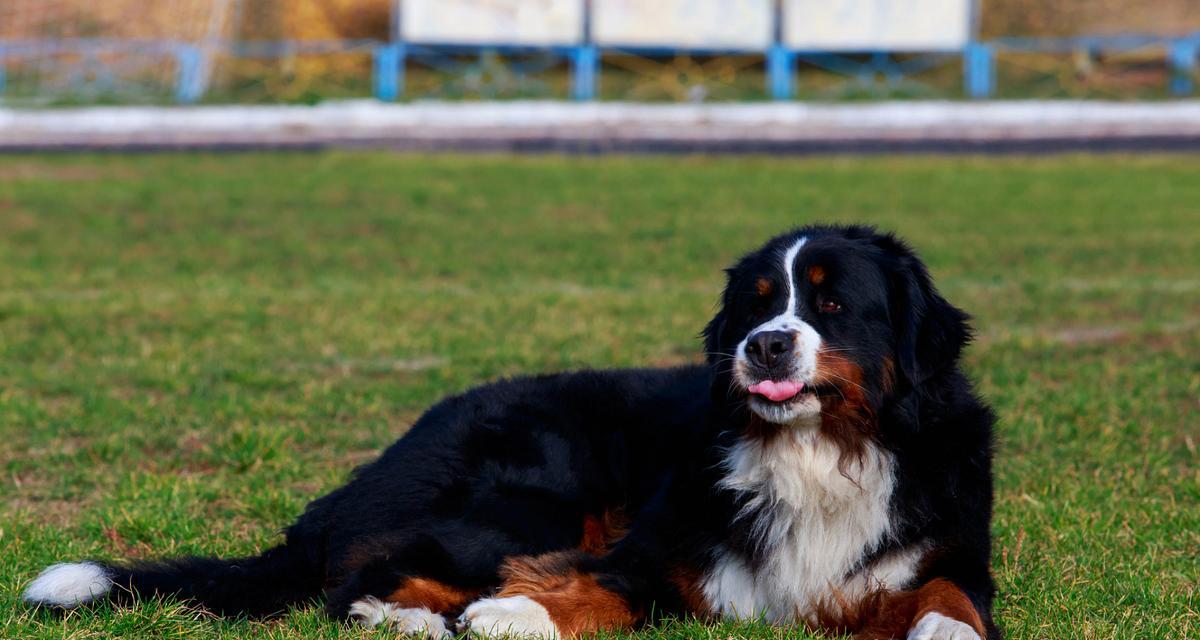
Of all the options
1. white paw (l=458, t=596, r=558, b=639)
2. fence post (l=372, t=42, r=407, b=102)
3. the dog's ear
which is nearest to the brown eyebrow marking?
the dog's ear

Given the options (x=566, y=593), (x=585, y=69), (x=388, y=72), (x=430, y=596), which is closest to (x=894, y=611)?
(x=566, y=593)

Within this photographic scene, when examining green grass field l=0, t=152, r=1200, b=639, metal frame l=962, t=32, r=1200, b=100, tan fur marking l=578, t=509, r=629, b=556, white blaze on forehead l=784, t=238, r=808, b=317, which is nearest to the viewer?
white blaze on forehead l=784, t=238, r=808, b=317

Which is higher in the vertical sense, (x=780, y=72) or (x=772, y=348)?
(x=780, y=72)

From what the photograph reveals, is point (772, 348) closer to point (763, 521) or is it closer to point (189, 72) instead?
point (763, 521)

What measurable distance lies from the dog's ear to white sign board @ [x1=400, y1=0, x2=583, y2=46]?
95.7 feet

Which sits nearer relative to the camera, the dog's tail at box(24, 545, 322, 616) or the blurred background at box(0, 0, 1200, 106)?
the dog's tail at box(24, 545, 322, 616)

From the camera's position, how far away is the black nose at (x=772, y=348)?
457cm

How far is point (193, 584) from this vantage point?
498 centimetres

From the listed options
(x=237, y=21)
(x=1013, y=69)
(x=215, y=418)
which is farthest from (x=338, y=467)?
(x=237, y=21)

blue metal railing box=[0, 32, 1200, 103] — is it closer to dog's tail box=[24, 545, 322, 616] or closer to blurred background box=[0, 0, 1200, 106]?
blurred background box=[0, 0, 1200, 106]

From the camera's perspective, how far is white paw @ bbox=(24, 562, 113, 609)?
4859 millimetres

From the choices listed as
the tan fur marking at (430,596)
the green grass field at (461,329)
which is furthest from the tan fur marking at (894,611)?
the tan fur marking at (430,596)

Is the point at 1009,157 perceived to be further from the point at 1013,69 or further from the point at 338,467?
the point at 338,467

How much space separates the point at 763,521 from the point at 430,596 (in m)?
1.12
